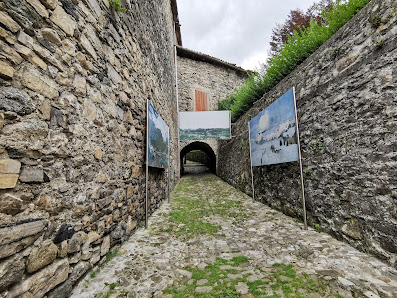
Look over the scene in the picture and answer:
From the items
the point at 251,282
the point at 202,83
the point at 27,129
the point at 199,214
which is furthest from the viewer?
the point at 202,83

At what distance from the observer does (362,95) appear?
7.29 feet

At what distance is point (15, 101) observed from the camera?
1.12 meters

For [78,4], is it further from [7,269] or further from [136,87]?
[7,269]

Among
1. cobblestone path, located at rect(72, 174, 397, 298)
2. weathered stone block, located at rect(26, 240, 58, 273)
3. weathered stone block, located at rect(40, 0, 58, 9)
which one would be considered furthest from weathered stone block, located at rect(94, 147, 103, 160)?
weathered stone block, located at rect(40, 0, 58, 9)

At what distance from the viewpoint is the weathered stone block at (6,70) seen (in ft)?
3.44

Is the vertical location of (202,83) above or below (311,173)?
above

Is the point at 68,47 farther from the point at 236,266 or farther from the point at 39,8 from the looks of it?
the point at 236,266

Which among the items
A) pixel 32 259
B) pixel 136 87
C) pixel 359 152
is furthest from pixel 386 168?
pixel 136 87

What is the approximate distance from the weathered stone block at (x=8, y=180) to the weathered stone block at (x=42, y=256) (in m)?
0.44

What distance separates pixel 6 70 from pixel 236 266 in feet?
7.72

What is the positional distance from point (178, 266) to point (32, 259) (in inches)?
48.6

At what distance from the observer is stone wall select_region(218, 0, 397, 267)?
1944 millimetres

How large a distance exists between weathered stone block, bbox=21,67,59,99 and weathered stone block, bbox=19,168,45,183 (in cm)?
52

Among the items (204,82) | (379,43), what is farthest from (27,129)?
(204,82)
